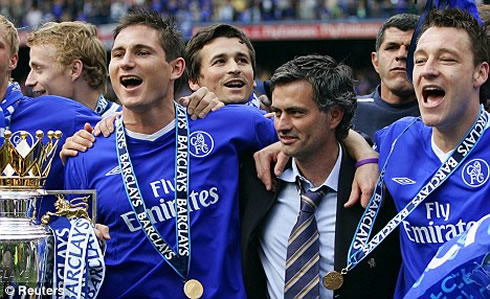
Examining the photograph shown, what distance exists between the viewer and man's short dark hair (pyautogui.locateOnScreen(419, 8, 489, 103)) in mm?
4297

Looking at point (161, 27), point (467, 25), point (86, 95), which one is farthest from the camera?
point (86, 95)

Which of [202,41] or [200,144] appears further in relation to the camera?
[202,41]

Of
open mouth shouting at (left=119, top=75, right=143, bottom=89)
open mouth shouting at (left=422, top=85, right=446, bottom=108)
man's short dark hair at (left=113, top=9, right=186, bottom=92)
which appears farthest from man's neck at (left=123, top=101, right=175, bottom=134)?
open mouth shouting at (left=422, top=85, right=446, bottom=108)

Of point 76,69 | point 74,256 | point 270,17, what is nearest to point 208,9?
point 270,17

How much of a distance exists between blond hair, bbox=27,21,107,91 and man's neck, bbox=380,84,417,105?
1788 millimetres

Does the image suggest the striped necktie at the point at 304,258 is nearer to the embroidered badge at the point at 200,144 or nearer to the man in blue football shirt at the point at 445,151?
the man in blue football shirt at the point at 445,151

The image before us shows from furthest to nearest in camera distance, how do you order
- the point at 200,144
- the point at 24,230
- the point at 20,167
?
1. the point at 200,144
2. the point at 20,167
3. the point at 24,230

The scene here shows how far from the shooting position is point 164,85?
471 cm

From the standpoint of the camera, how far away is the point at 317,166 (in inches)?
179

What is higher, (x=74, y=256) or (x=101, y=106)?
(x=101, y=106)

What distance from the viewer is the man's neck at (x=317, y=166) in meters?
4.53

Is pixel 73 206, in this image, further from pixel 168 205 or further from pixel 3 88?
pixel 3 88

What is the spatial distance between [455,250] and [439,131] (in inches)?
30.8

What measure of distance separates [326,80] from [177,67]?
775 mm
